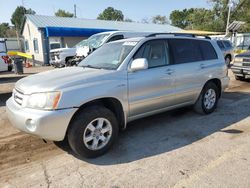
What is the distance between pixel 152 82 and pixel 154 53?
24.0 inches

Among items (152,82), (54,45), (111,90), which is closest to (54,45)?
(54,45)

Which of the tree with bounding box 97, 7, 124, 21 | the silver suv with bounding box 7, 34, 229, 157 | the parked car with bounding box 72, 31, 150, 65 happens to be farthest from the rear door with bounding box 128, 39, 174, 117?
the tree with bounding box 97, 7, 124, 21

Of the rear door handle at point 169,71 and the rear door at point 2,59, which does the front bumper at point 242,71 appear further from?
Answer: the rear door at point 2,59

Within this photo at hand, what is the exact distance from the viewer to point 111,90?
3.95 m

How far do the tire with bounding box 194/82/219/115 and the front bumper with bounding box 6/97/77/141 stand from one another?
328 centimetres

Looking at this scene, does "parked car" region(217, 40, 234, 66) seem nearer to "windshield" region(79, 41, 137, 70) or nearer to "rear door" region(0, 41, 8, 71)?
"rear door" region(0, 41, 8, 71)

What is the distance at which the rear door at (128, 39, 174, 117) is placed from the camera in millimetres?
4297

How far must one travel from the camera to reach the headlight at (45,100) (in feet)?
11.3

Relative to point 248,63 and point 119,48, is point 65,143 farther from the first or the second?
point 248,63

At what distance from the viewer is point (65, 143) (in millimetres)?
4434

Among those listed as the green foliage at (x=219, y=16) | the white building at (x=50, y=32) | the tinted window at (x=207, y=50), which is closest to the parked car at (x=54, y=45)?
the white building at (x=50, y=32)

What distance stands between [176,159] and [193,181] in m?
0.61

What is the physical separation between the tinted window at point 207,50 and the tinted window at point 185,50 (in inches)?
6.1

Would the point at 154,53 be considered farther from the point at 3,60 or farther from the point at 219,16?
the point at 219,16
